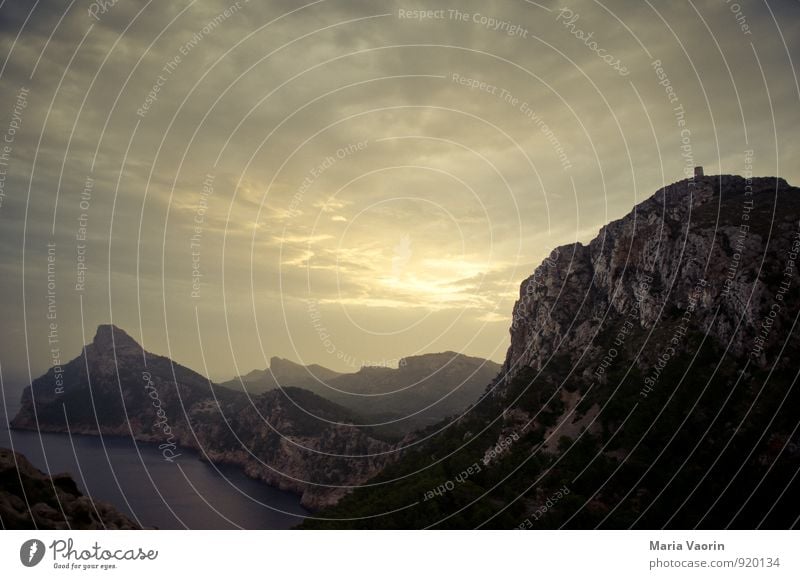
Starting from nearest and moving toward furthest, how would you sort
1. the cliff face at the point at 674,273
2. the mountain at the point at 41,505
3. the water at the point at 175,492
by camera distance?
1. the mountain at the point at 41,505
2. the cliff face at the point at 674,273
3. the water at the point at 175,492

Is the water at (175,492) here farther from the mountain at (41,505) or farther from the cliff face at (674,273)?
the mountain at (41,505)

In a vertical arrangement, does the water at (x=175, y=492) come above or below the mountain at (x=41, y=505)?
below

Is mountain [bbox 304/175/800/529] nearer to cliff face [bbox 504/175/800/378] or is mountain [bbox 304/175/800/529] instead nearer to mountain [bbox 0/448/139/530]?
cliff face [bbox 504/175/800/378]

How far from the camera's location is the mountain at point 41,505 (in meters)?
25.5

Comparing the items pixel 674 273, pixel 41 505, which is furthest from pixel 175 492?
pixel 674 273

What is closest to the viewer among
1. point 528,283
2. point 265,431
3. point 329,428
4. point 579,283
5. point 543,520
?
point 543,520

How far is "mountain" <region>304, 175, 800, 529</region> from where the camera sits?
5069 centimetres

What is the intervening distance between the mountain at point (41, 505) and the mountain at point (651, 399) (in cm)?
3221

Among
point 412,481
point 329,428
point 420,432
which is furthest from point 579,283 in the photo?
point 329,428

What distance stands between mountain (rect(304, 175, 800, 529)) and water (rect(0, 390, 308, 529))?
2488 inches

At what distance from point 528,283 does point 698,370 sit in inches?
2122

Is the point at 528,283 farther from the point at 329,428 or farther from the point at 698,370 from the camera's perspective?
the point at 329,428

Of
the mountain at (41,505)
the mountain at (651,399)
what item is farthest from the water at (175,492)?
the mountain at (41,505)

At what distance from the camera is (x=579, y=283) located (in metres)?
98.1
